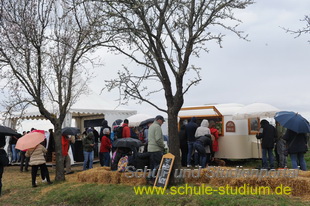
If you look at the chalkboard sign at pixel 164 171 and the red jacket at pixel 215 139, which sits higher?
the red jacket at pixel 215 139

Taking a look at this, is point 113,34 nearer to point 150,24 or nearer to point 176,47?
point 150,24

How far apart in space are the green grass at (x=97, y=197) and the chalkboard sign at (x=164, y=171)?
70 centimetres

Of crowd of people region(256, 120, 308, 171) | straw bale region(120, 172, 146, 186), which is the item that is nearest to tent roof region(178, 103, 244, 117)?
crowd of people region(256, 120, 308, 171)

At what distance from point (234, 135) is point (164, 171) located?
6791 mm

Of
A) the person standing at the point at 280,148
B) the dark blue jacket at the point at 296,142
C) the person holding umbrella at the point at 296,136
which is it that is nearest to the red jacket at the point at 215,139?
the person standing at the point at 280,148

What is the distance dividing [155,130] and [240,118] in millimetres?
5778

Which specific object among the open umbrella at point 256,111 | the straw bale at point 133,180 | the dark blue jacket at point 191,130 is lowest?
the straw bale at point 133,180

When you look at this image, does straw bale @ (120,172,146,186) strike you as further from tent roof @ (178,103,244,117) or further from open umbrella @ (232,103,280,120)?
tent roof @ (178,103,244,117)

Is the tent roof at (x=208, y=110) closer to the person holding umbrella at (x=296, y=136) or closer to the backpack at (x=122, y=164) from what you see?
the person holding umbrella at (x=296, y=136)

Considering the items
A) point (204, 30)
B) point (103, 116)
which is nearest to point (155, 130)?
point (204, 30)

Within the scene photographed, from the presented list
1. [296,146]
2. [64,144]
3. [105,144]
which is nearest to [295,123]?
[296,146]

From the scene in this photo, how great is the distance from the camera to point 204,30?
9.61m

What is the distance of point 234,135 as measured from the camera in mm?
15461

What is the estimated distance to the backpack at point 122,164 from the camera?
425 inches
